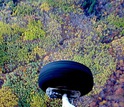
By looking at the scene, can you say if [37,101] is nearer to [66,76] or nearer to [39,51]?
[39,51]

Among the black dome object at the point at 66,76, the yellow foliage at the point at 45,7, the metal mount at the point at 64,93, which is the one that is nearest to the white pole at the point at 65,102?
the metal mount at the point at 64,93

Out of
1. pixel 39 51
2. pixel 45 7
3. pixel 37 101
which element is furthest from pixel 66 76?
pixel 45 7

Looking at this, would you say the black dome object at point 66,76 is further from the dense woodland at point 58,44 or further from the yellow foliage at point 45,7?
the yellow foliage at point 45,7

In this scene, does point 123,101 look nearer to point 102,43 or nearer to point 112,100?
point 112,100

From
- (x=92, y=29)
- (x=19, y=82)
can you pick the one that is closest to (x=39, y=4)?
(x=92, y=29)

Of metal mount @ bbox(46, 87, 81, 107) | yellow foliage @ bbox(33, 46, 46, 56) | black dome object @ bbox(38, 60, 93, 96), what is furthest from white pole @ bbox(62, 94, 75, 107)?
yellow foliage @ bbox(33, 46, 46, 56)

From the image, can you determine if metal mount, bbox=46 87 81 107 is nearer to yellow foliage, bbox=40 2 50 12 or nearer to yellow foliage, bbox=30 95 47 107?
yellow foliage, bbox=30 95 47 107
